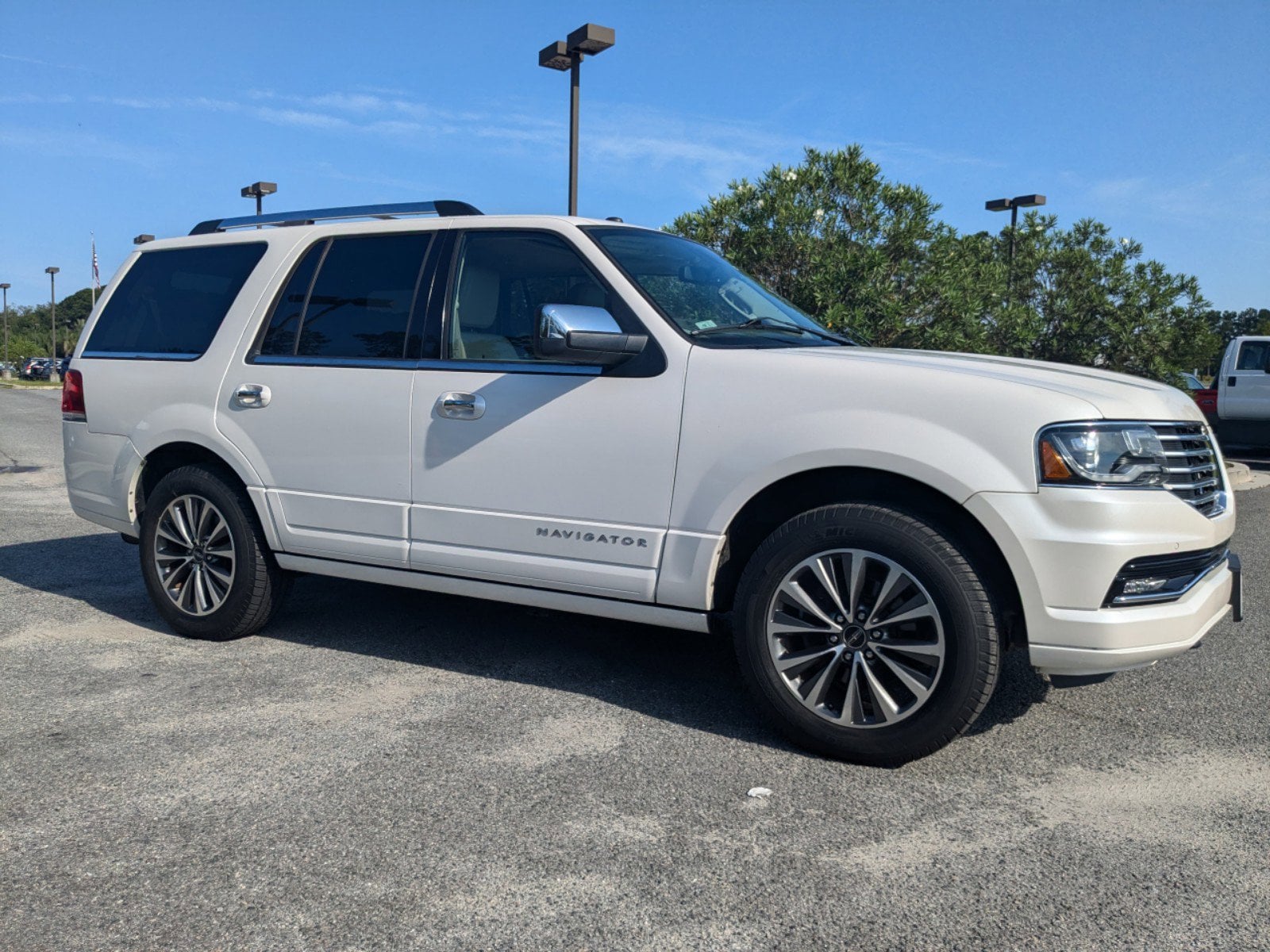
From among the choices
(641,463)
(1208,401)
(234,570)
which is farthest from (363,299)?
(1208,401)

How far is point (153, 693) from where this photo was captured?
4.34 meters

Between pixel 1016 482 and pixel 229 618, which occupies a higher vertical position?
pixel 1016 482

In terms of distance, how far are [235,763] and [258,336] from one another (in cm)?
218

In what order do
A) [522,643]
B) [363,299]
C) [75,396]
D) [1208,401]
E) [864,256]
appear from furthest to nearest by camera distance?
[1208,401]
[864,256]
[75,396]
[522,643]
[363,299]

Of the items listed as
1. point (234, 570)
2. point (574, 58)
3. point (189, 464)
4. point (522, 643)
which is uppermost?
point (574, 58)

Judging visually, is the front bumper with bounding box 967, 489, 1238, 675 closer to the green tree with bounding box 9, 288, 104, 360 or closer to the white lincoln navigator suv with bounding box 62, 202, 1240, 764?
the white lincoln navigator suv with bounding box 62, 202, 1240, 764

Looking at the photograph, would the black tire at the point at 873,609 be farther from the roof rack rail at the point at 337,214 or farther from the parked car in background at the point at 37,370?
the parked car in background at the point at 37,370

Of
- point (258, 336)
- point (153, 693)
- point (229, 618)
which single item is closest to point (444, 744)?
point (153, 693)

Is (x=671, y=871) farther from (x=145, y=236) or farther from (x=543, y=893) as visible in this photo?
(x=145, y=236)

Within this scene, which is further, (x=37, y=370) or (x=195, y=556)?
(x=37, y=370)

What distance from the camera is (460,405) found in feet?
14.2

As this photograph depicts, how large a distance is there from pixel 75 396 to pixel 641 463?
132 inches

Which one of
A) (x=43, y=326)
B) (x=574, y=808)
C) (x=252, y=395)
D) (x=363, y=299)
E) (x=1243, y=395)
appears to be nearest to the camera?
(x=574, y=808)

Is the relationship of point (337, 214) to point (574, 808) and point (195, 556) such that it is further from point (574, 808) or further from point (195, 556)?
point (574, 808)
